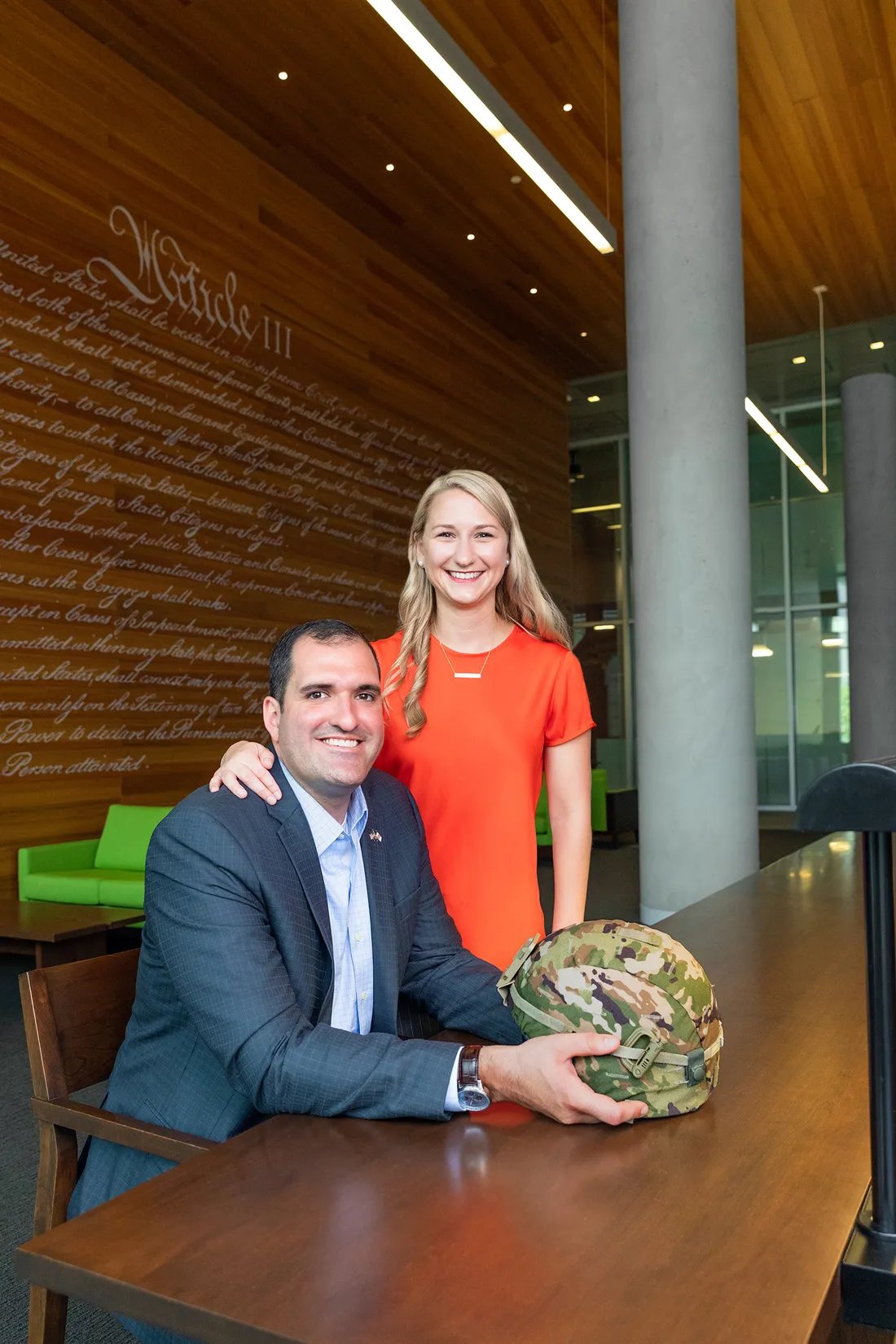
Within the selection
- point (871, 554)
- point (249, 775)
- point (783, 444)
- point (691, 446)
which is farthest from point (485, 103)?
point (871, 554)

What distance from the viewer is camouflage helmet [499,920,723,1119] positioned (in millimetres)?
1093

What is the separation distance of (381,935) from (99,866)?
17.4 ft

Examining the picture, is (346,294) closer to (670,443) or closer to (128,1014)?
(670,443)

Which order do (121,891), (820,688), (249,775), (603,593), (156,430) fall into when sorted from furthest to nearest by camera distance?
(603,593), (820,688), (156,430), (121,891), (249,775)

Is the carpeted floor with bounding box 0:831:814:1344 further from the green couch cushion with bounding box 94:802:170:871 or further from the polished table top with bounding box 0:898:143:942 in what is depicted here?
the green couch cushion with bounding box 94:802:170:871

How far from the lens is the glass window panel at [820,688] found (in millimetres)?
13852

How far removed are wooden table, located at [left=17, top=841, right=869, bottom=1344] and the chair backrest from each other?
1.78ft

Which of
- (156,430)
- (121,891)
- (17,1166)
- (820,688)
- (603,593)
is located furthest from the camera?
(603,593)

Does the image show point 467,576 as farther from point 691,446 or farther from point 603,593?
point 603,593

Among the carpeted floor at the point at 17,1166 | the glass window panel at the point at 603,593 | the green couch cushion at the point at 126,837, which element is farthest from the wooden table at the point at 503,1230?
the glass window panel at the point at 603,593

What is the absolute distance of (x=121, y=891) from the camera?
563cm

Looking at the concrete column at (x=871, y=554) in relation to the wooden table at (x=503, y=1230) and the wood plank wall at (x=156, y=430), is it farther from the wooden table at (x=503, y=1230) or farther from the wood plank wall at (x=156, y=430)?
the wooden table at (x=503, y=1230)

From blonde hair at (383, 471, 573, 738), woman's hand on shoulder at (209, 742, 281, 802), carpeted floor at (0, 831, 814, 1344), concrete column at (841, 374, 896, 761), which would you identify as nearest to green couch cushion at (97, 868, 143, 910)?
carpeted floor at (0, 831, 814, 1344)

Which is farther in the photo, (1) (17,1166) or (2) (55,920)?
(2) (55,920)
